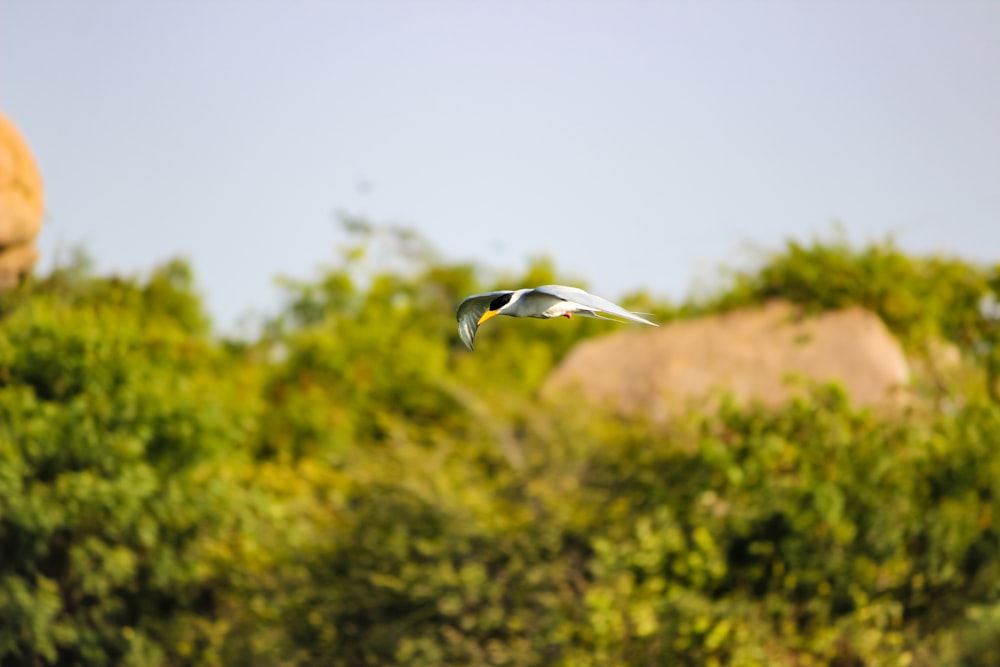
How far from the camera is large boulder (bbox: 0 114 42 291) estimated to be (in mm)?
18734

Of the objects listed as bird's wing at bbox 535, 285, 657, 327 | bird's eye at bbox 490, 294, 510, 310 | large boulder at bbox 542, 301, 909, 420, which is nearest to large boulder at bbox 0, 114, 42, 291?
large boulder at bbox 542, 301, 909, 420

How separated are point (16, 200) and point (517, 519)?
298 inches

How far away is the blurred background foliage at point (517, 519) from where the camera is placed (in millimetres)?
14891

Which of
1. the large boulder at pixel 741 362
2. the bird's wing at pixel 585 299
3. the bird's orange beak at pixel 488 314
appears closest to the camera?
the bird's wing at pixel 585 299

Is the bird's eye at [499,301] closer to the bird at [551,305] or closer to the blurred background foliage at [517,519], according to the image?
the bird at [551,305]

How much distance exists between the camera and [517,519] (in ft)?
50.5

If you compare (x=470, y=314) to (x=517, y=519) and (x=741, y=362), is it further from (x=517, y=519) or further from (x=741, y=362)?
(x=741, y=362)

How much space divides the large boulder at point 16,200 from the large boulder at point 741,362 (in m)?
6.56

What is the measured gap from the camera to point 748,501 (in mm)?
15086

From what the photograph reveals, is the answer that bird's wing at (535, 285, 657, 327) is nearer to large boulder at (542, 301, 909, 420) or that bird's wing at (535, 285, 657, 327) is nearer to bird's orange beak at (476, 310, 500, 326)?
bird's orange beak at (476, 310, 500, 326)

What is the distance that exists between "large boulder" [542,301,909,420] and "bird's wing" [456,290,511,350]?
469 inches

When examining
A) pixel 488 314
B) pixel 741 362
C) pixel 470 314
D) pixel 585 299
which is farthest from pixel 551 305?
pixel 741 362

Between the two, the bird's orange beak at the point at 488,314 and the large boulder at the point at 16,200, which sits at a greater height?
the large boulder at the point at 16,200

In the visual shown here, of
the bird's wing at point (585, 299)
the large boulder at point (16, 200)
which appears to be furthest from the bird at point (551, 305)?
the large boulder at point (16, 200)
